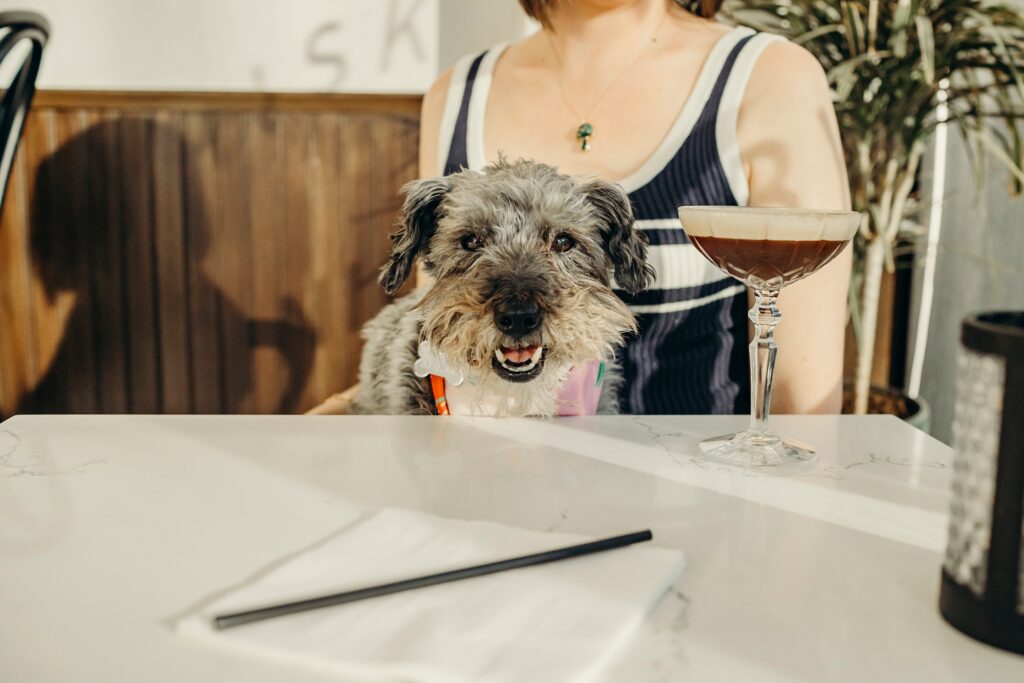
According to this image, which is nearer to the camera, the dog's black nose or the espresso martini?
the espresso martini

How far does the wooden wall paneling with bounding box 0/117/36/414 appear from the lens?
8.12 feet

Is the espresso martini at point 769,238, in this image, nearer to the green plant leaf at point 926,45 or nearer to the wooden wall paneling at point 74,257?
the green plant leaf at point 926,45

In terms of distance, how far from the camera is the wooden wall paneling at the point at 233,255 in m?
2.47

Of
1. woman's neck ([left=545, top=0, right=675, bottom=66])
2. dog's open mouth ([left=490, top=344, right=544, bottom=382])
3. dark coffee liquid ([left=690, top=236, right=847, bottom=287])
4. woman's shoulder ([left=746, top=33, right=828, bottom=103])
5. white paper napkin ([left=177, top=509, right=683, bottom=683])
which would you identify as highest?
woman's neck ([left=545, top=0, right=675, bottom=66])

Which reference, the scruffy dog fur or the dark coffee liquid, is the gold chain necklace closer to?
the scruffy dog fur

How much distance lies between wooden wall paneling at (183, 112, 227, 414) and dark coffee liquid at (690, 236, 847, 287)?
192 centimetres

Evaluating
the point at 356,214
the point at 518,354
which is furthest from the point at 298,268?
the point at 518,354

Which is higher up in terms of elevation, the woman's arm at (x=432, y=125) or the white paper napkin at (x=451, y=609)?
the woman's arm at (x=432, y=125)

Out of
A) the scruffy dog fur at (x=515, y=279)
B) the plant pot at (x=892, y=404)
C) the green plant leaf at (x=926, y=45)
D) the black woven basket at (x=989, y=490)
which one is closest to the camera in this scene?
the black woven basket at (x=989, y=490)

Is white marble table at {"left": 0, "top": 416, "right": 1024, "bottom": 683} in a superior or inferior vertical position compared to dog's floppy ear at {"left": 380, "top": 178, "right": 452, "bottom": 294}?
inferior

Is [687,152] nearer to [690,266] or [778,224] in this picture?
[690,266]

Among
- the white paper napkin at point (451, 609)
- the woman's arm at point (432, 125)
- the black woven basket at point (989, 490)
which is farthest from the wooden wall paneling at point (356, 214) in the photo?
the black woven basket at point (989, 490)

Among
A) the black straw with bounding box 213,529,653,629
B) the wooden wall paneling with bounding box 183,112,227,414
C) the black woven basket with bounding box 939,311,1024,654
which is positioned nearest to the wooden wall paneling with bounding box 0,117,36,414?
the wooden wall paneling with bounding box 183,112,227,414

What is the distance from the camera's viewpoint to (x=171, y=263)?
253 centimetres
